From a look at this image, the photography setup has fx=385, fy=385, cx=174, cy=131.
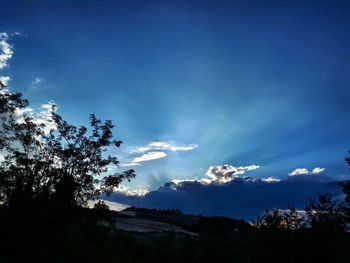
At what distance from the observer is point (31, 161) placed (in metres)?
22.8

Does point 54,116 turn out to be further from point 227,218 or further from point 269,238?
point 227,218

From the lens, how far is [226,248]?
52.0 meters

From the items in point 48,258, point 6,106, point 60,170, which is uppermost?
point 6,106

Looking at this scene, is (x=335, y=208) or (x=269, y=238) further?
(x=335, y=208)

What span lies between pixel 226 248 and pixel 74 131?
3488cm

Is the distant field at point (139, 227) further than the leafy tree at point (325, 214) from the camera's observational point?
Yes

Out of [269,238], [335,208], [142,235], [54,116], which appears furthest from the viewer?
[142,235]

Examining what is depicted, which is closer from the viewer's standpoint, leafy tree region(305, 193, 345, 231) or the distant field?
leafy tree region(305, 193, 345, 231)

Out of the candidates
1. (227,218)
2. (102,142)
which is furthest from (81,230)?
(227,218)

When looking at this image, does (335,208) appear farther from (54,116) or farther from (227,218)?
(227,218)

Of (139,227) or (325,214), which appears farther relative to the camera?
(139,227)

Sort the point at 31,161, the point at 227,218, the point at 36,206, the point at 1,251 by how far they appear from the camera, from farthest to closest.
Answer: the point at 227,218 < the point at 31,161 < the point at 1,251 < the point at 36,206

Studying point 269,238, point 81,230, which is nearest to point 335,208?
point 269,238

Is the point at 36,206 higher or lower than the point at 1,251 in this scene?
higher
